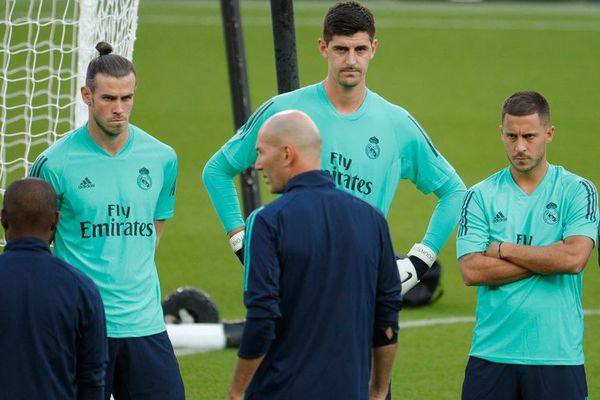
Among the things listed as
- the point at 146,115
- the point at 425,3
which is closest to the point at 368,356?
the point at 146,115

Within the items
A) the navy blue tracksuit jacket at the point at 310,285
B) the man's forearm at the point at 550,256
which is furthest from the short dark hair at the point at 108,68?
the man's forearm at the point at 550,256

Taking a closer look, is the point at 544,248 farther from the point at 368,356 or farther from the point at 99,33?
the point at 99,33

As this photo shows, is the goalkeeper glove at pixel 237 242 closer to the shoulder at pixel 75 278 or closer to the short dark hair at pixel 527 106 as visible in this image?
the short dark hair at pixel 527 106

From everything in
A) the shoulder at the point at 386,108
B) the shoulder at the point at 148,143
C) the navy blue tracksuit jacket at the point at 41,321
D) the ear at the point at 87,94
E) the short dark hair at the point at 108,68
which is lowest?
the navy blue tracksuit jacket at the point at 41,321

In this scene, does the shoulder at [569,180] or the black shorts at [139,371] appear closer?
the black shorts at [139,371]

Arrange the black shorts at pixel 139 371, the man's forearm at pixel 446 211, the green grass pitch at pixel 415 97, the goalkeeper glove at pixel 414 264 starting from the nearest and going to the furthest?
the black shorts at pixel 139 371, the goalkeeper glove at pixel 414 264, the man's forearm at pixel 446 211, the green grass pitch at pixel 415 97

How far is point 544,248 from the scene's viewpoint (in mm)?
5512

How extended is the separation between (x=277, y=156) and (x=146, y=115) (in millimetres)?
17321

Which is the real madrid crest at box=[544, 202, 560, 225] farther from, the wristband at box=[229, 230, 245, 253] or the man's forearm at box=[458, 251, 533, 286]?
the wristband at box=[229, 230, 245, 253]

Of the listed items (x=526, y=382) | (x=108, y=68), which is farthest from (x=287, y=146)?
(x=526, y=382)

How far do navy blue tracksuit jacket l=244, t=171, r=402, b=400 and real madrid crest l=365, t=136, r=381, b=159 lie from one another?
1.17 meters

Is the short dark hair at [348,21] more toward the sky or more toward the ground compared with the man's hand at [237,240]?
more toward the sky

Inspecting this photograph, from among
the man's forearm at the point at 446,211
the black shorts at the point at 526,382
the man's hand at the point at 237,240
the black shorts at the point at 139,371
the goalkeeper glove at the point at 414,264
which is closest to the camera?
the black shorts at the point at 526,382

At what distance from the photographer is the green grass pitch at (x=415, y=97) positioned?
31.8 ft
